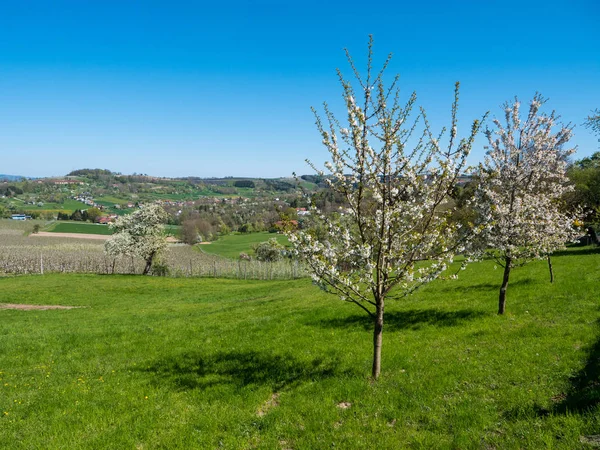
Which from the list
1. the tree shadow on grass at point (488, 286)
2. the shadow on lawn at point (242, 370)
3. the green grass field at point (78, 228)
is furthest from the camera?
the green grass field at point (78, 228)

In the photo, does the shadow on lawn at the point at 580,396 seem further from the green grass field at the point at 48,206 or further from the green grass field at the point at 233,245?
the green grass field at the point at 48,206

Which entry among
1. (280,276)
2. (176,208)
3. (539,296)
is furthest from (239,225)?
(539,296)

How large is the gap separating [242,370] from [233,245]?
90.6 m

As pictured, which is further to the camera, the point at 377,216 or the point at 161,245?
the point at 161,245

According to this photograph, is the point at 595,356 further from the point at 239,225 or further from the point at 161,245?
the point at 239,225

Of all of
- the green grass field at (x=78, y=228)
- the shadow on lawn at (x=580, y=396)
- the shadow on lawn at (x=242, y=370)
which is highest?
the shadow on lawn at (x=580, y=396)

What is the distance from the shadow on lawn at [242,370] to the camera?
33.8 ft

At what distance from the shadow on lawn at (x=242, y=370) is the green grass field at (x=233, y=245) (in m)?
67.0

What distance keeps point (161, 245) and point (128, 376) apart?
1755 inches

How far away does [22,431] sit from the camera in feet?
27.4

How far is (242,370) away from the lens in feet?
36.6

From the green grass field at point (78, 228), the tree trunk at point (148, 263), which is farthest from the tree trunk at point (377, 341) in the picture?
the green grass field at point (78, 228)

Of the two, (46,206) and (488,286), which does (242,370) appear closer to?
(488,286)

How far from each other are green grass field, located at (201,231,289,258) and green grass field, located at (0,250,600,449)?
2538 inches
